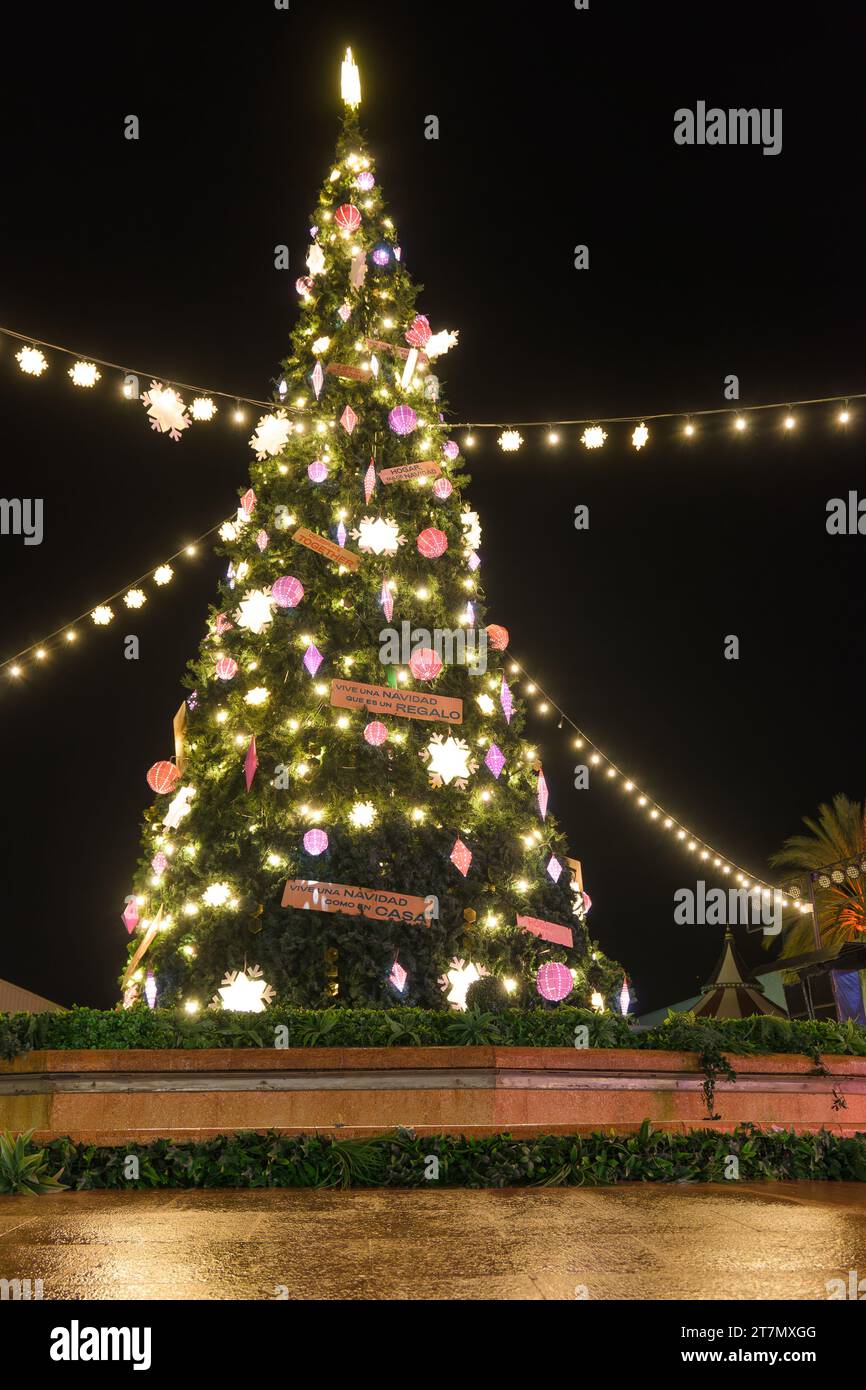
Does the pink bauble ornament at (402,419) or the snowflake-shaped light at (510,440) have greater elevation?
the snowflake-shaped light at (510,440)

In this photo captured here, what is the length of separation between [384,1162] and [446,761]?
4.19 meters

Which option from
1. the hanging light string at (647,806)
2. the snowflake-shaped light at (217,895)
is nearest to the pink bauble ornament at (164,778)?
the snowflake-shaped light at (217,895)

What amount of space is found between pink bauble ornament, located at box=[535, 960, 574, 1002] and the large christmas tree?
37 mm

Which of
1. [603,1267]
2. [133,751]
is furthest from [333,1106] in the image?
[133,751]

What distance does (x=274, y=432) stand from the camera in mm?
11539

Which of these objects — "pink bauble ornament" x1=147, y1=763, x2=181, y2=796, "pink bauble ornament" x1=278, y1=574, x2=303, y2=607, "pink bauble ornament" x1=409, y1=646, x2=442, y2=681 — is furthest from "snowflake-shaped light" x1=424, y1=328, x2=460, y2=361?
"pink bauble ornament" x1=147, y1=763, x2=181, y2=796

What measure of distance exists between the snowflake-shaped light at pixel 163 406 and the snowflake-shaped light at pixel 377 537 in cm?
249

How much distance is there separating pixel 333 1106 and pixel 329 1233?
2.98 m

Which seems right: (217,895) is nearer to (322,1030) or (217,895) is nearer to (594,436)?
(322,1030)

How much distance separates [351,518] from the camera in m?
11.0

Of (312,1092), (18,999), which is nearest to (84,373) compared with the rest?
(312,1092)

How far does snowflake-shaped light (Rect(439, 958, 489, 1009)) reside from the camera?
9.48m

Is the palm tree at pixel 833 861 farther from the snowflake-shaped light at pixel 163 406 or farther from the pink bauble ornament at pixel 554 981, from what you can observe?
the snowflake-shaped light at pixel 163 406

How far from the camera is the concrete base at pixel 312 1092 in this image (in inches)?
289
